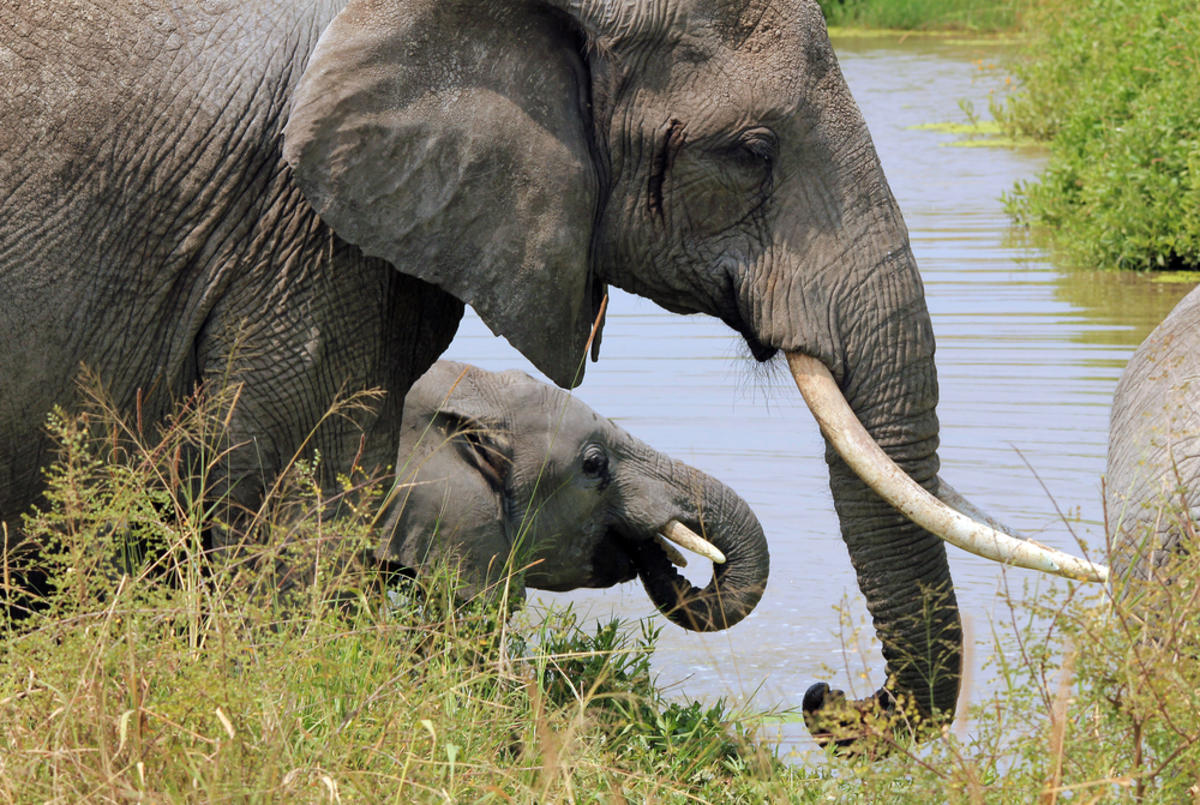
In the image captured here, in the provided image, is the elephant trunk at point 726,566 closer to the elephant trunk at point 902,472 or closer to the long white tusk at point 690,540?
the long white tusk at point 690,540

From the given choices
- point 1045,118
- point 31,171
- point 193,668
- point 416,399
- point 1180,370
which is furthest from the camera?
point 1045,118

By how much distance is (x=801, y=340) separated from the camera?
393 cm

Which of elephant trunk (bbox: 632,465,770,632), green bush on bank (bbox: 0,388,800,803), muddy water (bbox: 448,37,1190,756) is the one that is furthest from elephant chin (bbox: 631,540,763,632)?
green bush on bank (bbox: 0,388,800,803)

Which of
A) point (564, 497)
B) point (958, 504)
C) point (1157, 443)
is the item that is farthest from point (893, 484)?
point (564, 497)

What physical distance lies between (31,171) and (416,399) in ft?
7.05

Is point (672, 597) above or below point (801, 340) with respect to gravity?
below

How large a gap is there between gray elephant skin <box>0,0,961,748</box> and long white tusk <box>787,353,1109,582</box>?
0.06 meters

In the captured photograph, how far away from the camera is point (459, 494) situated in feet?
18.6

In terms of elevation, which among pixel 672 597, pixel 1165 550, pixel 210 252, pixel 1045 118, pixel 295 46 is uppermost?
pixel 295 46

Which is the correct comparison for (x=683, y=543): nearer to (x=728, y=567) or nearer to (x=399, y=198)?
(x=728, y=567)

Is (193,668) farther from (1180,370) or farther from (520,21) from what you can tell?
(1180,370)

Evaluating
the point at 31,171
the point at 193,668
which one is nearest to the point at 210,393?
the point at 31,171

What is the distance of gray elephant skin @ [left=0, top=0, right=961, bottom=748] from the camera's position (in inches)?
150

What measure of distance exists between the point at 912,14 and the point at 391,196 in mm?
29967
